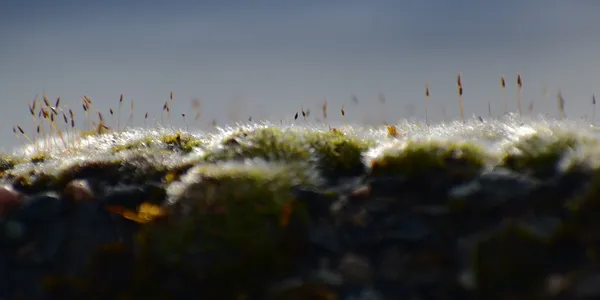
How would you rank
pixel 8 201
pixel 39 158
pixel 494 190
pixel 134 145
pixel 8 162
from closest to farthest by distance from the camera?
pixel 494 190
pixel 8 201
pixel 134 145
pixel 39 158
pixel 8 162

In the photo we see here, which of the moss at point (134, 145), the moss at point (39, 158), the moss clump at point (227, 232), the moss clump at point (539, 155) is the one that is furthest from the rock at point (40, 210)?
the moss clump at point (539, 155)

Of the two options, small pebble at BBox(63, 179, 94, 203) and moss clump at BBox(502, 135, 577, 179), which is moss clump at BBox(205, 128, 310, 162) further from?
moss clump at BBox(502, 135, 577, 179)

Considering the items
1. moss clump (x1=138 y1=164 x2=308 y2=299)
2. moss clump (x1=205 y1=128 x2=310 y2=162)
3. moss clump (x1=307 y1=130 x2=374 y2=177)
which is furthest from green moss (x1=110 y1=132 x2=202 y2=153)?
moss clump (x1=138 y1=164 x2=308 y2=299)

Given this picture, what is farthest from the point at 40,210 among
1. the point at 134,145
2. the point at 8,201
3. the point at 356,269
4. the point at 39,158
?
the point at 39,158

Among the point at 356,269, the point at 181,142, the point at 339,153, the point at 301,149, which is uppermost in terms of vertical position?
the point at 301,149

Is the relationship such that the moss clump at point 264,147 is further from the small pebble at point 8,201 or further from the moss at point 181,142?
the small pebble at point 8,201

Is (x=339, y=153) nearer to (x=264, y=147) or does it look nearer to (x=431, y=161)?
(x=264, y=147)
